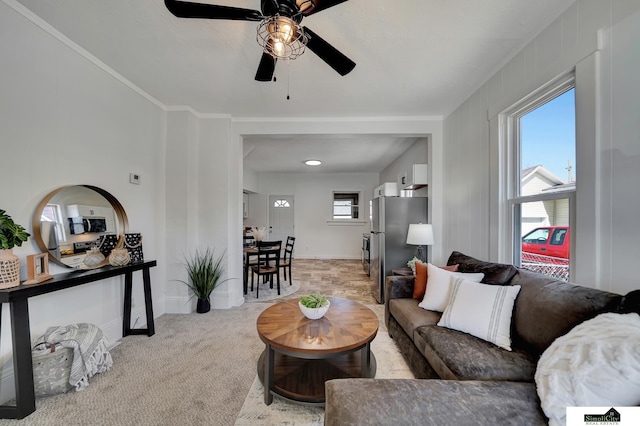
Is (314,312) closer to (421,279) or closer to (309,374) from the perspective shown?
(309,374)

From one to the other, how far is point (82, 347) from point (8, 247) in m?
0.85

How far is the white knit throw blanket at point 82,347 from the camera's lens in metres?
1.74

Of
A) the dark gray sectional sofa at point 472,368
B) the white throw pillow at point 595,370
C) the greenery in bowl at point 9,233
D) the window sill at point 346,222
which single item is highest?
the greenery in bowl at point 9,233

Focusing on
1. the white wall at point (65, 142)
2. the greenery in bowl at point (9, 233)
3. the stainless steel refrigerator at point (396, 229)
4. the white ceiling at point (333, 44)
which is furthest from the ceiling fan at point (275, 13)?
the stainless steel refrigerator at point (396, 229)

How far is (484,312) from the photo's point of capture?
5.33ft

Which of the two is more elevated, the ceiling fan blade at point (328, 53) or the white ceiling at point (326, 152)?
the white ceiling at point (326, 152)

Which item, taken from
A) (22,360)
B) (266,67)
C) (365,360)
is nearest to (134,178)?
(22,360)

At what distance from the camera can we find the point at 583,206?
1486 millimetres

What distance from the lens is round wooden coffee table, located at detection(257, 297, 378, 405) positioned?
4.84 ft

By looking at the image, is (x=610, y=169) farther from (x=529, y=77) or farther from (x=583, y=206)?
(x=529, y=77)

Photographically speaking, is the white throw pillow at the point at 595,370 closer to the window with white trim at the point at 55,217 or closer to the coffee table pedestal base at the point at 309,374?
the coffee table pedestal base at the point at 309,374

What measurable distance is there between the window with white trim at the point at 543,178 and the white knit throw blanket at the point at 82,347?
3482mm

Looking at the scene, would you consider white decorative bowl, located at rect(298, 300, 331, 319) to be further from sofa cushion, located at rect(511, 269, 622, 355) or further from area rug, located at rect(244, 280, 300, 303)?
area rug, located at rect(244, 280, 300, 303)

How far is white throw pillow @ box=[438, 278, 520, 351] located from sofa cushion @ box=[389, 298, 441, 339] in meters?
0.14
